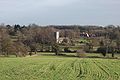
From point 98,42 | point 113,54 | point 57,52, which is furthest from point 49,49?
point 113,54

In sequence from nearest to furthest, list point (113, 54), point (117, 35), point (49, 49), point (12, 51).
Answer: point (12, 51), point (113, 54), point (49, 49), point (117, 35)

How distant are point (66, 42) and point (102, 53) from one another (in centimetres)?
2689

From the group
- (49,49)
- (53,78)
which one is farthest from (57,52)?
(53,78)

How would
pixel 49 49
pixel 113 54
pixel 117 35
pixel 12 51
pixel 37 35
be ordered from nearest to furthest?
pixel 12 51
pixel 113 54
pixel 49 49
pixel 117 35
pixel 37 35

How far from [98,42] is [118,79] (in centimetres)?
6883

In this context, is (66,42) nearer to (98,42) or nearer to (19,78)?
(98,42)

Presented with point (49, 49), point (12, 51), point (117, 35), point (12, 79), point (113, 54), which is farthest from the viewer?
point (117, 35)

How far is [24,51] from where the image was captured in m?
71.8

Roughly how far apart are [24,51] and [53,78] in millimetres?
50392

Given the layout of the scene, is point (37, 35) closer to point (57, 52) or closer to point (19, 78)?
point (57, 52)

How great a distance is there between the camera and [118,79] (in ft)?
72.2

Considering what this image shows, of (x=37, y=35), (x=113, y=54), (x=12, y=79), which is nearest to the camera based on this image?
(x=12, y=79)

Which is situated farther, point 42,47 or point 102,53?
point 42,47

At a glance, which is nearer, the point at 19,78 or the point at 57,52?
the point at 19,78
